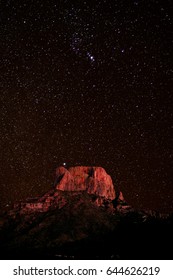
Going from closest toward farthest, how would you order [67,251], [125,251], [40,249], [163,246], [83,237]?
[163,246] → [125,251] → [67,251] → [40,249] → [83,237]

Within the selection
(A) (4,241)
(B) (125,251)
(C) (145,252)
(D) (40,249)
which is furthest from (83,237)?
(C) (145,252)

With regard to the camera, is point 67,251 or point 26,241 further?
point 26,241

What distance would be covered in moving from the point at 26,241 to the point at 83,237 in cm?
2942

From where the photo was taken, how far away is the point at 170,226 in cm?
11312

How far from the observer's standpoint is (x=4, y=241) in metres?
185
